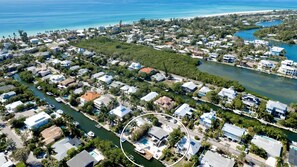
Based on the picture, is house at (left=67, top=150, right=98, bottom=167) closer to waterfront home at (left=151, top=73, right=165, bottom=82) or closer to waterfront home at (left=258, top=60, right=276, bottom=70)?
waterfront home at (left=151, top=73, right=165, bottom=82)

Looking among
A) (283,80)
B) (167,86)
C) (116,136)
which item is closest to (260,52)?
(283,80)

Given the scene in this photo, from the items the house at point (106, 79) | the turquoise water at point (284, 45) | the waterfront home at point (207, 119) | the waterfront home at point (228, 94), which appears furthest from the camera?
the turquoise water at point (284, 45)

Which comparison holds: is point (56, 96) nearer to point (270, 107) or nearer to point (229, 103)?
point (229, 103)

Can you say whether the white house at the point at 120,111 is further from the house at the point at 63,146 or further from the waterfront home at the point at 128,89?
the house at the point at 63,146

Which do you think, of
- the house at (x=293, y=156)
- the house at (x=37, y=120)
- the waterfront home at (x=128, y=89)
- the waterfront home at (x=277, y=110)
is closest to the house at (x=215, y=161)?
the house at (x=293, y=156)

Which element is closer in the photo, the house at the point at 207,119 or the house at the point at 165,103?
the house at the point at 207,119

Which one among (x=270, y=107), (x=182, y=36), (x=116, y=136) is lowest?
(x=116, y=136)

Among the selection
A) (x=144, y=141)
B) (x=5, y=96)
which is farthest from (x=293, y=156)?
(x=5, y=96)
